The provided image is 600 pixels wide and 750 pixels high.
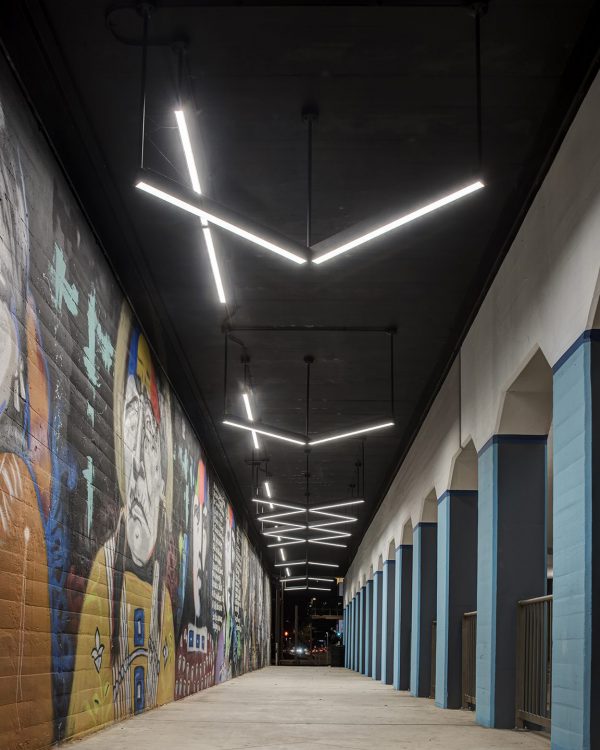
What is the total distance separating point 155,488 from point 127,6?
7.14 m

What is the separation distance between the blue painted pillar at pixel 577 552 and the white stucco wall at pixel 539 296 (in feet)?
1.24

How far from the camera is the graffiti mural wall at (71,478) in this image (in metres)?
6.11

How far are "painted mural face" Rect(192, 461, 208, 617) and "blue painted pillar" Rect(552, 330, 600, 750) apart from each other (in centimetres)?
980

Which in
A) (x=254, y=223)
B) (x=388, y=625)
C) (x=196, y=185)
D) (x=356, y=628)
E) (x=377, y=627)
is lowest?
(x=356, y=628)

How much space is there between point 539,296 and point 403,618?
12.2 m

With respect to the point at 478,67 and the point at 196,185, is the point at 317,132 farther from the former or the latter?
the point at 478,67

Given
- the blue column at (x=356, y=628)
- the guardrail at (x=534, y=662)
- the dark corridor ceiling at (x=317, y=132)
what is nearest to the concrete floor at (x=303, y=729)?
the guardrail at (x=534, y=662)

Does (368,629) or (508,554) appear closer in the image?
(508,554)

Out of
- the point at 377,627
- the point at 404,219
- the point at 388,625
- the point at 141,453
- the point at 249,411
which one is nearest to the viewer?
the point at 404,219

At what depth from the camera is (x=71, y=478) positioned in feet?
25.2

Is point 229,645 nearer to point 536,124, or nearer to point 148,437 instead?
point 148,437

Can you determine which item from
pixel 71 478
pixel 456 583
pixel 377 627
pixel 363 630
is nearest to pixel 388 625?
pixel 377 627

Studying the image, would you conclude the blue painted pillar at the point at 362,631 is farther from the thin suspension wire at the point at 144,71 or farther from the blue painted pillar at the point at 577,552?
the thin suspension wire at the point at 144,71

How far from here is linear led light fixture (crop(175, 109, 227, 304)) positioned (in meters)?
6.06
